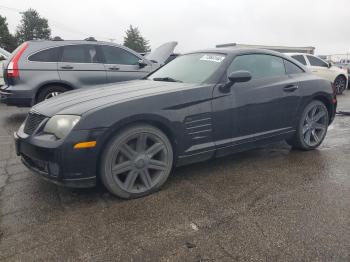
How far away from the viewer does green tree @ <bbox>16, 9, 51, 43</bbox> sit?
6425 cm

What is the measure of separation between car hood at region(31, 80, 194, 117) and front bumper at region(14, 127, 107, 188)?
262mm

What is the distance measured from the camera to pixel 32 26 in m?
65.1

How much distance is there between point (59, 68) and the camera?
6.86 metres

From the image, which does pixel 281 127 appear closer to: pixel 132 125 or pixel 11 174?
pixel 132 125

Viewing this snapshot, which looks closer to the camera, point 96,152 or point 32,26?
point 96,152

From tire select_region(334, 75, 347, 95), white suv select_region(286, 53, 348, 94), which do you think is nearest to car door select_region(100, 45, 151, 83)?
white suv select_region(286, 53, 348, 94)

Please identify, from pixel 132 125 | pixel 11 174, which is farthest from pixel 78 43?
pixel 132 125

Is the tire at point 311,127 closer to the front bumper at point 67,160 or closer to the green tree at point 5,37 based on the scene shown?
the front bumper at point 67,160

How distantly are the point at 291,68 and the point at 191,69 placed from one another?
144 centimetres

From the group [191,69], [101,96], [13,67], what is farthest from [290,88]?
[13,67]

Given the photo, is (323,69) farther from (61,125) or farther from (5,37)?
(5,37)

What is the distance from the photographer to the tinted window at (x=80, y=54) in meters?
7.04

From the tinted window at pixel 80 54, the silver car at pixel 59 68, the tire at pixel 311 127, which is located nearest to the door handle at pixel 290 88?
the tire at pixel 311 127

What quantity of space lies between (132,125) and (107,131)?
271mm
